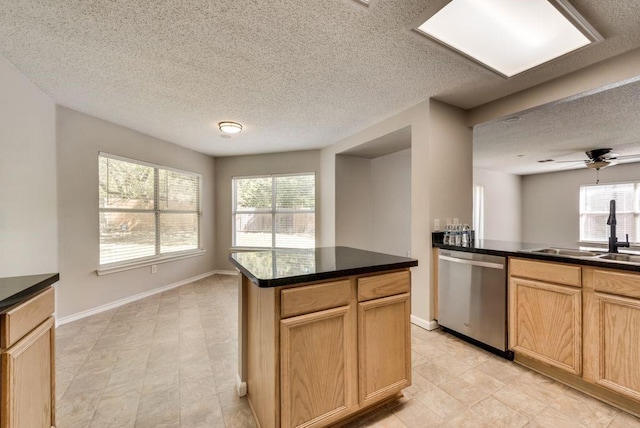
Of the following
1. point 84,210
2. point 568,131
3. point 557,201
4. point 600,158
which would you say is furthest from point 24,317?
point 557,201

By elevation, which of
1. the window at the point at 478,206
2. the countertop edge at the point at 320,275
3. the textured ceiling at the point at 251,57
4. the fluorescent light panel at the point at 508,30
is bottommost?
the countertop edge at the point at 320,275

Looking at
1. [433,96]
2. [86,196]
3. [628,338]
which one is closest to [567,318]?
[628,338]

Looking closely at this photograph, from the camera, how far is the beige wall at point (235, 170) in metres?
5.03

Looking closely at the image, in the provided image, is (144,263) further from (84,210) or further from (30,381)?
(30,381)

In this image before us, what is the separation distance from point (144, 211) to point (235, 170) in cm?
187

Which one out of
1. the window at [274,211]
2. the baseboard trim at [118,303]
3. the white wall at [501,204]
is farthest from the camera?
the white wall at [501,204]

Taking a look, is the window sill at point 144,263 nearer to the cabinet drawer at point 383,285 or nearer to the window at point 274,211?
the window at point 274,211

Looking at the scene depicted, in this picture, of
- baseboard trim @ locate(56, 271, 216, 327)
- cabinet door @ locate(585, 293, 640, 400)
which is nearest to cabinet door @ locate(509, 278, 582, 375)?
cabinet door @ locate(585, 293, 640, 400)

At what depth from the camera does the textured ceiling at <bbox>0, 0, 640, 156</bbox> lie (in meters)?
1.59

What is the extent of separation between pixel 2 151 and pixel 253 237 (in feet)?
11.6

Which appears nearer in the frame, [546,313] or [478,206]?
[546,313]

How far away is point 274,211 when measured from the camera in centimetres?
518

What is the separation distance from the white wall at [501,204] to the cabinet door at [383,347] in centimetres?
628

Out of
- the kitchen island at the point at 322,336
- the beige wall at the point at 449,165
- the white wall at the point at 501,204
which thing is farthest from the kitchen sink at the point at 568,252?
the white wall at the point at 501,204
